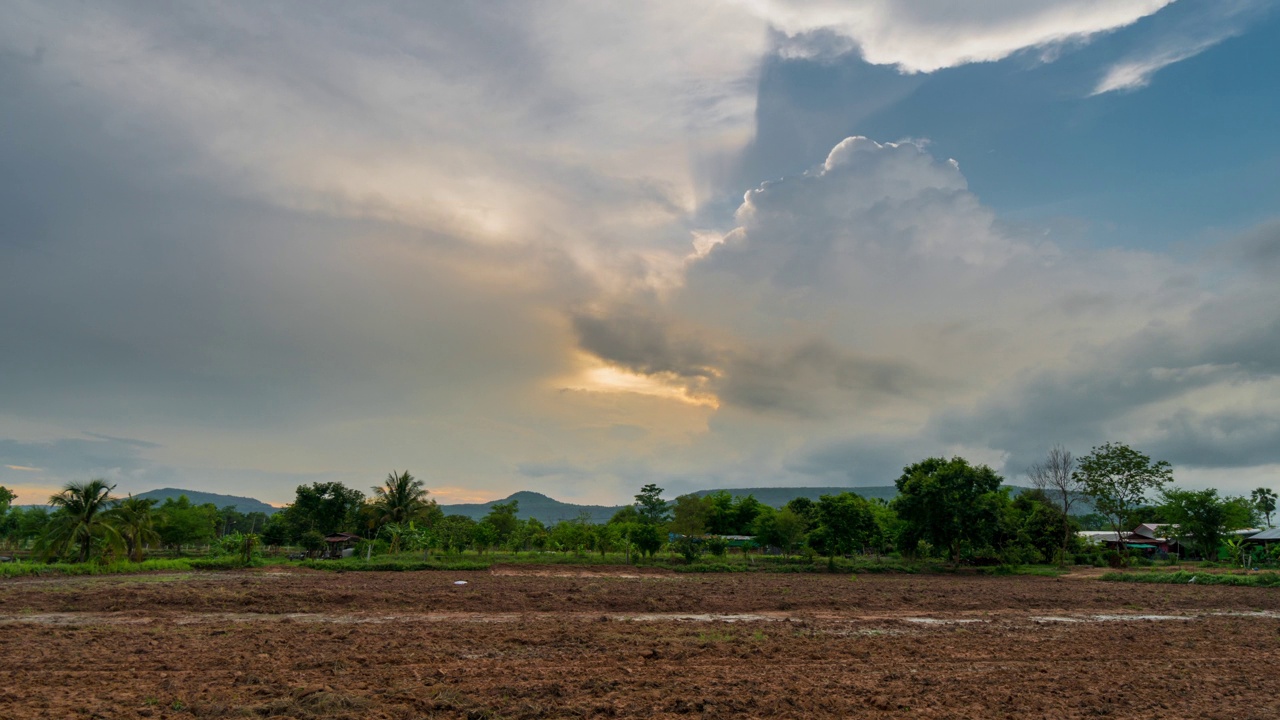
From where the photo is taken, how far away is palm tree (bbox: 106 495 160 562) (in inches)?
1501

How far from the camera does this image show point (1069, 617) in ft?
72.9

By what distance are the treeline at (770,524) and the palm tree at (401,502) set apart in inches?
4.3

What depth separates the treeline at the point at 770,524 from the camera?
39250 mm

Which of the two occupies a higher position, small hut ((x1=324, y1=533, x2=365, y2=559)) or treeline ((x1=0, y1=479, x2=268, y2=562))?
treeline ((x1=0, y1=479, x2=268, y2=562))

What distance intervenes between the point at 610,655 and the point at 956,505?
3668cm

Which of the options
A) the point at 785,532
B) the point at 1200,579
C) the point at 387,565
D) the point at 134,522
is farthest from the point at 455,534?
the point at 1200,579

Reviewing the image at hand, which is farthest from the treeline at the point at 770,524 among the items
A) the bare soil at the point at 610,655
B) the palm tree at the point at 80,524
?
the bare soil at the point at 610,655

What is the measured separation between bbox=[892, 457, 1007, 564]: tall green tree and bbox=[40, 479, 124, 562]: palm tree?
156 feet

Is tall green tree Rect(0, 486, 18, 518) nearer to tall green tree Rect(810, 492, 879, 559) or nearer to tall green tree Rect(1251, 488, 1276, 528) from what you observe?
tall green tree Rect(810, 492, 879, 559)

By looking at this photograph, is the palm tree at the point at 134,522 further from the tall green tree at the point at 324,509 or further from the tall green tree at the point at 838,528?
the tall green tree at the point at 838,528

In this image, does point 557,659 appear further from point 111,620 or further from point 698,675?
point 111,620

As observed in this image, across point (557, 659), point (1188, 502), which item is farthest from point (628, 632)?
point (1188, 502)

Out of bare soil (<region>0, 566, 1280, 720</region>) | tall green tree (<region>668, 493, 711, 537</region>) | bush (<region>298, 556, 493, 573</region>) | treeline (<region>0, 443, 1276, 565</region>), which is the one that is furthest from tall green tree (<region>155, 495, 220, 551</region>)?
tall green tree (<region>668, 493, 711, 537</region>)

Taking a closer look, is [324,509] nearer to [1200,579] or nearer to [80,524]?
[80,524]
